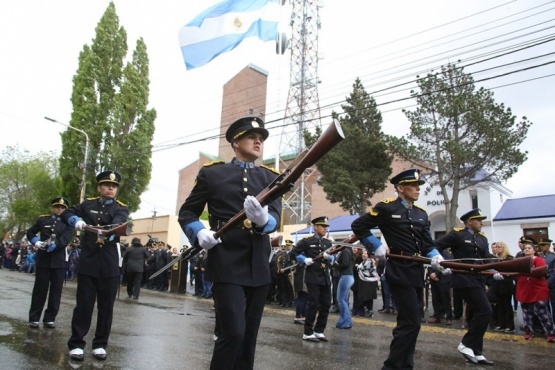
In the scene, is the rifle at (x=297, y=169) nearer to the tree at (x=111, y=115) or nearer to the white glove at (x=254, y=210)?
the white glove at (x=254, y=210)

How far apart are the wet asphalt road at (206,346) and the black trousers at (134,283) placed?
4.90 meters

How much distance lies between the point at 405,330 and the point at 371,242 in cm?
110

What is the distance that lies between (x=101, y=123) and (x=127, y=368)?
28737 millimetres

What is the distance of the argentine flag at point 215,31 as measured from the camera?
66.6 ft

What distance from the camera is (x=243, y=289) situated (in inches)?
140

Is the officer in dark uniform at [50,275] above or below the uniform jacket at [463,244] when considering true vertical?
below

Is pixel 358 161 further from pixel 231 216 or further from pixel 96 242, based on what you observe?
pixel 231 216

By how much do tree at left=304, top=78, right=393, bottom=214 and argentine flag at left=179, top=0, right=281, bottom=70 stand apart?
11001mm

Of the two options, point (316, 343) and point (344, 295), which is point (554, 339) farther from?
point (316, 343)

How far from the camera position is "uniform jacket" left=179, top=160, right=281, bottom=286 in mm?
3555

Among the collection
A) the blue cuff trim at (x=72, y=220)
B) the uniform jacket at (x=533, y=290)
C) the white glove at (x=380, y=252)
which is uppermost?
the blue cuff trim at (x=72, y=220)

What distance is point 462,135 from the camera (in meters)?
24.2

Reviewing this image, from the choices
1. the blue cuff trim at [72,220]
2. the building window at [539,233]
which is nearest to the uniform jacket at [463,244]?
the blue cuff trim at [72,220]

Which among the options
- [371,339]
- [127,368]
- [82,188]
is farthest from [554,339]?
[82,188]
